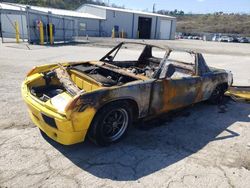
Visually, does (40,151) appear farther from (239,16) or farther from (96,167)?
(239,16)

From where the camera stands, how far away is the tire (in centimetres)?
338

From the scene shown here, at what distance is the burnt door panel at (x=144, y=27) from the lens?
46428mm

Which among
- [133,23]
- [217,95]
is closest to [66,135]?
[217,95]

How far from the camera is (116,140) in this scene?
3.78m

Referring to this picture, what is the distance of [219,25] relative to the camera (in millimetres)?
88000

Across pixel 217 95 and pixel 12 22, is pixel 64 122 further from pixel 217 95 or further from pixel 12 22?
pixel 12 22

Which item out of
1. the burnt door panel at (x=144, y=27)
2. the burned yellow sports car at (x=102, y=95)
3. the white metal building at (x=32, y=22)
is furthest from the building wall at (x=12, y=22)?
the burnt door panel at (x=144, y=27)

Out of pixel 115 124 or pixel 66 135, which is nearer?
pixel 66 135

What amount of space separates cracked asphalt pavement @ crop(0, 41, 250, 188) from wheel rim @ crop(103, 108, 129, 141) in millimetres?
168

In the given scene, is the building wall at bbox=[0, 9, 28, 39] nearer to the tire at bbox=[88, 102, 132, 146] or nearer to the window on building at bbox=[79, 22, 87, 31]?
the window on building at bbox=[79, 22, 87, 31]

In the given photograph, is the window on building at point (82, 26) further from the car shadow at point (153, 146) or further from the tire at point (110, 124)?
the tire at point (110, 124)

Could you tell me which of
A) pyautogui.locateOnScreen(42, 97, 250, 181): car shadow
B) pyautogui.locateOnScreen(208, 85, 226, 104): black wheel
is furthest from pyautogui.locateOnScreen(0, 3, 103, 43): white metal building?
pyautogui.locateOnScreen(42, 97, 250, 181): car shadow

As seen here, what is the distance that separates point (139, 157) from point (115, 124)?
2.00ft

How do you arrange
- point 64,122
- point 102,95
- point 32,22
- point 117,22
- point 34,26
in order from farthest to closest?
1. point 117,22
2. point 34,26
3. point 32,22
4. point 102,95
5. point 64,122
